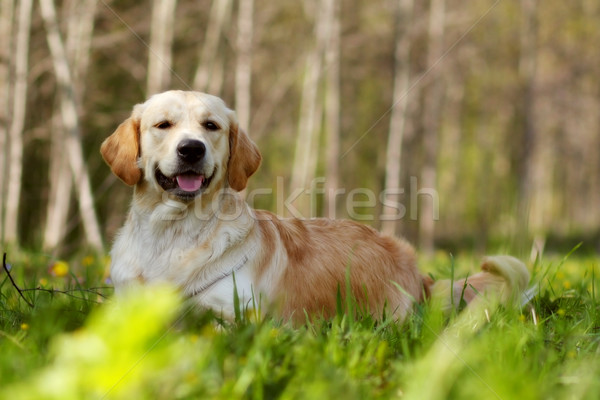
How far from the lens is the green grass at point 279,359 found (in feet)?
2.99

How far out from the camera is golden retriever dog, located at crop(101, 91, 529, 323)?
2980mm

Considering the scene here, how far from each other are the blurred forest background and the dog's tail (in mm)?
604

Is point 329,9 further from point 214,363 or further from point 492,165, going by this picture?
point 492,165

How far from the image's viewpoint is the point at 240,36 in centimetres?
1315

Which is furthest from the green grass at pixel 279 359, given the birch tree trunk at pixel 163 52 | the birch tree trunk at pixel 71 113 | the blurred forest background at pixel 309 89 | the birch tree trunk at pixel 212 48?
the birch tree trunk at pixel 212 48

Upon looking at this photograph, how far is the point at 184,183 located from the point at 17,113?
8.53m

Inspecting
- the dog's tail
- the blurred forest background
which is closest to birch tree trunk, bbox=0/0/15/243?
the blurred forest background

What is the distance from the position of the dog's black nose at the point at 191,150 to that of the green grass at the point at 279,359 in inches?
35.2

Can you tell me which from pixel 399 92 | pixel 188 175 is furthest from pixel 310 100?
pixel 188 175

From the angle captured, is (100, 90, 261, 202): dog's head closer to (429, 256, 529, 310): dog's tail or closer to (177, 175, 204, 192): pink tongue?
(177, 175, 204, 192): pink tongue

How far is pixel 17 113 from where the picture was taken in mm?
10227

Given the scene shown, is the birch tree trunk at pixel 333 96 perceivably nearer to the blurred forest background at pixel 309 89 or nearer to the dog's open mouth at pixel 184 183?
the blurred forest background at pixel 309 89

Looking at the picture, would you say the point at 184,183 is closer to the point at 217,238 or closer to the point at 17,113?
the point at 217,238

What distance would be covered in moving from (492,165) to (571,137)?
5.46 metres
